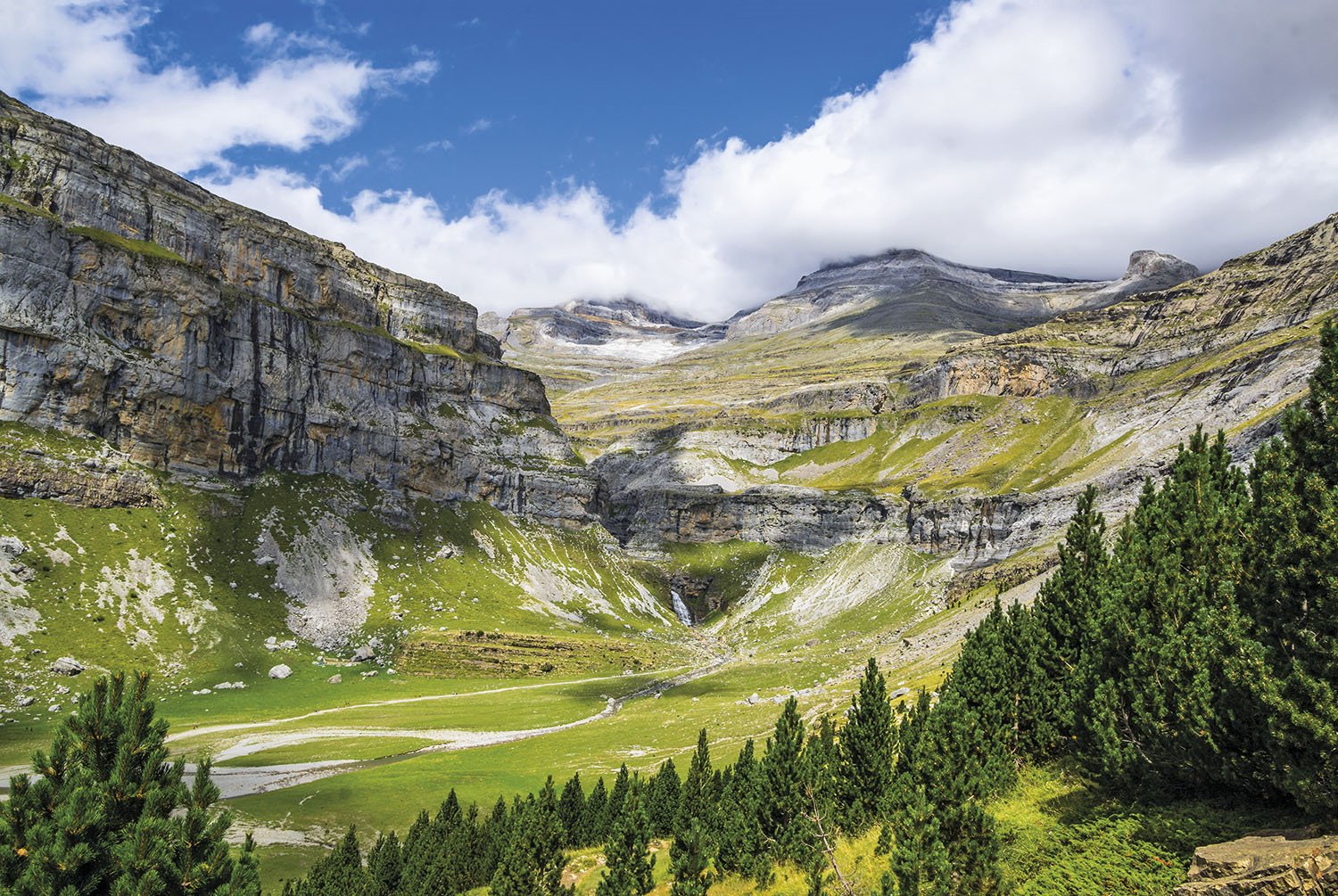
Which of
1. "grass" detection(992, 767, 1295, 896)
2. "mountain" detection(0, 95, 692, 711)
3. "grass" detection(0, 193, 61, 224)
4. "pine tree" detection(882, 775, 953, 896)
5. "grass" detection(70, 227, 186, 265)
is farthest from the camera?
"grass" detection(70, 227, 186, 265)

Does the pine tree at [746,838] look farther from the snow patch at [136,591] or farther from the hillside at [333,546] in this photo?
the snow patch at [136,591]

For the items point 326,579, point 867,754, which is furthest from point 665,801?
point 326,579

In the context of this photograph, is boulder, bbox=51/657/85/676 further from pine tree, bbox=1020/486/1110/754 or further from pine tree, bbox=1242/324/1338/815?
pine tree, bbox=1242/324/1338/815

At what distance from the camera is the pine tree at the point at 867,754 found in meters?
26.3

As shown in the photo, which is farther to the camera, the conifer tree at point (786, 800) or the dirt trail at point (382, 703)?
the dirt trail at point (382, 703)

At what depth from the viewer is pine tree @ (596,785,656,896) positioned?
26.7 m

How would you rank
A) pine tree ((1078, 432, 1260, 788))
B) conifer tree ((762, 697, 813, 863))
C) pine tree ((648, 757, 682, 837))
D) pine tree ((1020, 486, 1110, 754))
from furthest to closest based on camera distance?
pine tree ((648, 757, 682, 837)), pine tree ((1020, 486, 1110, 754)), conifer tree ((762, 697, 813, 863)), pine tree ((1078, 432, 1260, 788))

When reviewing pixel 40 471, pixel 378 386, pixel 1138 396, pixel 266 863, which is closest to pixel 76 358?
pixel 40 471

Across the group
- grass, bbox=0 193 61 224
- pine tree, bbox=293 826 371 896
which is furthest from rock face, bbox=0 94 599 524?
pine tree, bbox=293 826 371 896

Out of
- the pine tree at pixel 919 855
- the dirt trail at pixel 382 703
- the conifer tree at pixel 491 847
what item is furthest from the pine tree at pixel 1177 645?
the dirt trail at pixel 382 703

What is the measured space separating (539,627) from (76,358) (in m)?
95.8

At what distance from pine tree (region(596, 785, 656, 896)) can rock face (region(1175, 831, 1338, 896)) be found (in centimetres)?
1877

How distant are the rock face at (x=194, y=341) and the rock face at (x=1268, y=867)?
468 ft

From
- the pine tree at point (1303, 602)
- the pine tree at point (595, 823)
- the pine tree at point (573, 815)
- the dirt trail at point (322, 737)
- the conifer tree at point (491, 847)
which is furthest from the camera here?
the dirt trail at point (322, 737)
